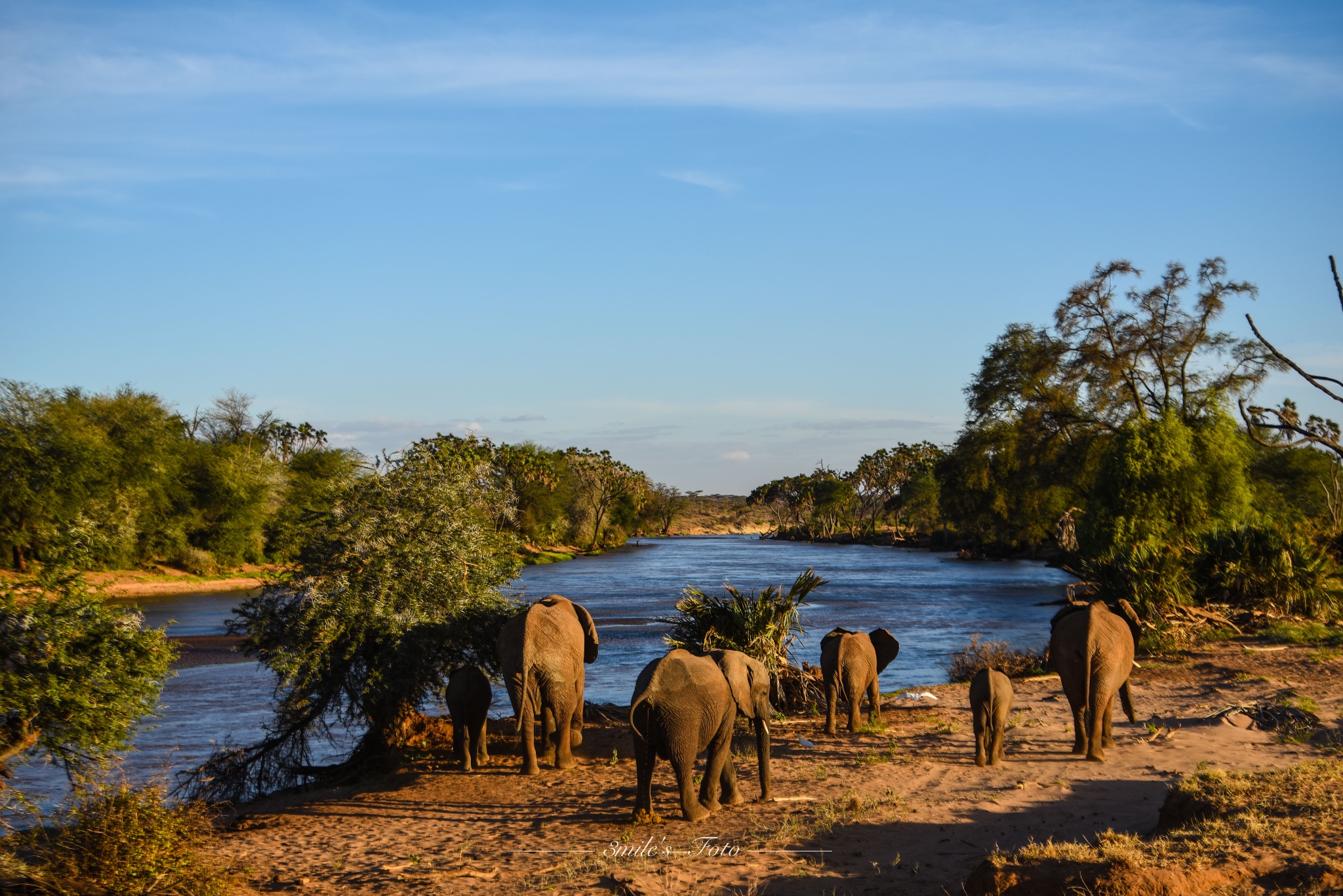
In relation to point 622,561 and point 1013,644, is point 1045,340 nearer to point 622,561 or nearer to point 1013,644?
point 1013,644

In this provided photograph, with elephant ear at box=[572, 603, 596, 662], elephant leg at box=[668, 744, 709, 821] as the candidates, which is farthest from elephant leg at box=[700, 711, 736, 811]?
elephant ear at box=[572, 603, 596, 662]

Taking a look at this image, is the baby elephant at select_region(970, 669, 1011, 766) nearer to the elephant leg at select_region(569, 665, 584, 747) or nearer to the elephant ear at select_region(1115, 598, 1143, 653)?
the elephant ear at select_region(1115, 598, 1143, 653)

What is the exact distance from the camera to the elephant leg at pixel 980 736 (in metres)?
10.4

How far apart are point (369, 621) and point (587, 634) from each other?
2651 mm

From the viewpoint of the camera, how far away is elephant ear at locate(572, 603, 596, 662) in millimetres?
12188

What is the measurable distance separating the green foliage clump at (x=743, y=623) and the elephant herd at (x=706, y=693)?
112 centimetres

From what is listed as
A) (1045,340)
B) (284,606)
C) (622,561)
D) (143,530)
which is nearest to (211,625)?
(143,530)

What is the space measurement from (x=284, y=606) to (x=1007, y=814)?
881cm

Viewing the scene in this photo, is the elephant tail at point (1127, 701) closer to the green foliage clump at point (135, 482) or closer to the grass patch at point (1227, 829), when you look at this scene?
the grass patch at point (1227, 829)

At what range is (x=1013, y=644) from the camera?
2477 centimetres

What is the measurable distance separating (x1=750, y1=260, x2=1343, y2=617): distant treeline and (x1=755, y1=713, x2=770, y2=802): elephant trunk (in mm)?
12501

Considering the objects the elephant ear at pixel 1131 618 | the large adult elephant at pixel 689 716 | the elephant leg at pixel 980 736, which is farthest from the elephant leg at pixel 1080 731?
the large adult elephant at pixel 689 716

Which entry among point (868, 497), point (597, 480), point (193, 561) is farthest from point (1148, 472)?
point (868, 497)

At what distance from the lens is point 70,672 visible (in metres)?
7.93
